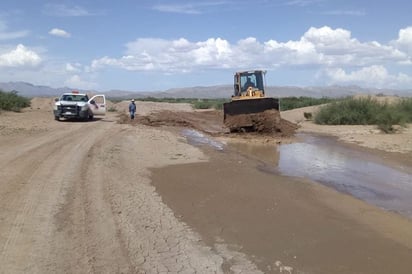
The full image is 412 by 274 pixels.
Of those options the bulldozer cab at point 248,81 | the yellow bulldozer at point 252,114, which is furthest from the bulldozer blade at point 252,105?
the bulldozer cab at point 248,81

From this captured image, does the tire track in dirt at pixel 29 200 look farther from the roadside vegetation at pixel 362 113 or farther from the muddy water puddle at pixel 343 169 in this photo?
the roadside vegetation at pixel 362 113

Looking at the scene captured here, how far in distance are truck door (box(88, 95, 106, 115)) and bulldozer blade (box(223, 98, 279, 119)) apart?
12.2m

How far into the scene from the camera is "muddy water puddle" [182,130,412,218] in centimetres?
1160

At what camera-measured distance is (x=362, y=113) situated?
35.5 meters

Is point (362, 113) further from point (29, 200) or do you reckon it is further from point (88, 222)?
point (88, 222)

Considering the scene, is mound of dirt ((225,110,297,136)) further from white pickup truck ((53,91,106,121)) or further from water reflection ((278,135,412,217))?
white pickup truck ((53,91,106,121))

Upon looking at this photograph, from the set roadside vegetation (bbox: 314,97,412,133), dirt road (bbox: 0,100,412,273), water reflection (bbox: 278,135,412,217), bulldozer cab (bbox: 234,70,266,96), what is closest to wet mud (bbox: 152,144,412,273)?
dirt road (bbox: 0,100,412,273)

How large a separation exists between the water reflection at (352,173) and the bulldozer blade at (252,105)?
321 cm

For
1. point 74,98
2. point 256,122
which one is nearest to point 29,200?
point 256,122

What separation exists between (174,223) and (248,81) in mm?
19443

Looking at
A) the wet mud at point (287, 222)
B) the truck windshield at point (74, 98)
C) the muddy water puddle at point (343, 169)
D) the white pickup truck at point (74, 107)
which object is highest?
the truck windshield at point (74, 98)

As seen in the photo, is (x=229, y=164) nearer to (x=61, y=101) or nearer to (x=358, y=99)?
(x=61, y=101)

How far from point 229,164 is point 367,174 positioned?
4035 millimetres

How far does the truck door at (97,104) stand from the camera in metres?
33.7
